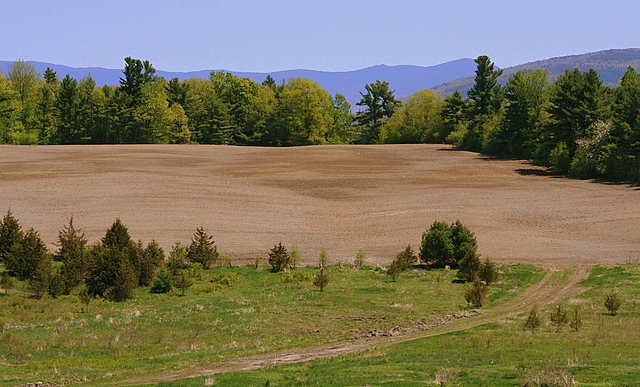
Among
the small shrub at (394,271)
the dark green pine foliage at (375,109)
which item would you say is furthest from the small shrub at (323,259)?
the dark green pine foliage at (375,109)

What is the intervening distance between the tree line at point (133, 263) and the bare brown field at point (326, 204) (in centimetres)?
257

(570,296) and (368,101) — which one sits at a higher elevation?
(368,101)

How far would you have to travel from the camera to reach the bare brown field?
146ft

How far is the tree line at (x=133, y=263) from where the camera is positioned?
31.1 metres

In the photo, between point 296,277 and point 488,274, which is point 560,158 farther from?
point 296,277

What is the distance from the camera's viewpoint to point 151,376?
19219mm

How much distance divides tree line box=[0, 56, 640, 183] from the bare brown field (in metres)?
15.0

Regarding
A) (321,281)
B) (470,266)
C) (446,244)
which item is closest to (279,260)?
(321,281)

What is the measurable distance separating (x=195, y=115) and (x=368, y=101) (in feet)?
108

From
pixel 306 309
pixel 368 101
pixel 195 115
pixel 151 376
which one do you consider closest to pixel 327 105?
pixel 368 101

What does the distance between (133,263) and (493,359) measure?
18.9m

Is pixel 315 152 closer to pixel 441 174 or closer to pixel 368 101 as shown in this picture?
pixel 441 174

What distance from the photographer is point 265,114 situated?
5143 inches

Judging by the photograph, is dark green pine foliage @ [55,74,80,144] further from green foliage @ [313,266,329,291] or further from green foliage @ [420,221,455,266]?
green foliage @ [313,266,329,291]
